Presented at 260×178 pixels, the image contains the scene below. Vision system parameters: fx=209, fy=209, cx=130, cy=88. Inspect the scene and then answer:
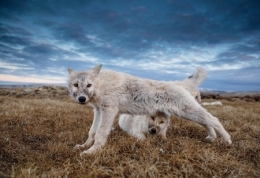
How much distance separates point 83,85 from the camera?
15.3ft

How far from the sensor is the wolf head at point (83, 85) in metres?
4.52

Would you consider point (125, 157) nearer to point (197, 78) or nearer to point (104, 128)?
point (104, 128)

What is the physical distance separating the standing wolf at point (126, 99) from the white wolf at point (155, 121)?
1.85ft

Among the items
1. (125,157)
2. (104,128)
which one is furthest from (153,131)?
(125,157)

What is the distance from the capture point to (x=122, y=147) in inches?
174

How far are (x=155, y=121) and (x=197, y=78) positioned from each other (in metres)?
1.81

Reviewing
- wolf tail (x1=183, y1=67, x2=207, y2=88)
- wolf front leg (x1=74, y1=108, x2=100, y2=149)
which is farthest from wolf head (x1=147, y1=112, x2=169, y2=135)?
wolf front leg (x1=74, y1=108, x2=100, y2=149)

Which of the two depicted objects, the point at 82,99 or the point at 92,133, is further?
the point at 92,133

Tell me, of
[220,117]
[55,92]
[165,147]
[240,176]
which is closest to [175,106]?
[165,147]

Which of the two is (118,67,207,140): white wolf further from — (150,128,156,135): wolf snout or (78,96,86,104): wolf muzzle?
(78,96,86,104): wolf muzzle

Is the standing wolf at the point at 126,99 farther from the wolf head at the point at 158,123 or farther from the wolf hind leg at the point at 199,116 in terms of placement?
the wolf head at the point at 158,123

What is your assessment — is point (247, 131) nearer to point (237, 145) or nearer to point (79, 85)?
point (237, 145)

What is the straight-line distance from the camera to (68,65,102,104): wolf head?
178 inches

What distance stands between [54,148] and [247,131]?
19.0ft
